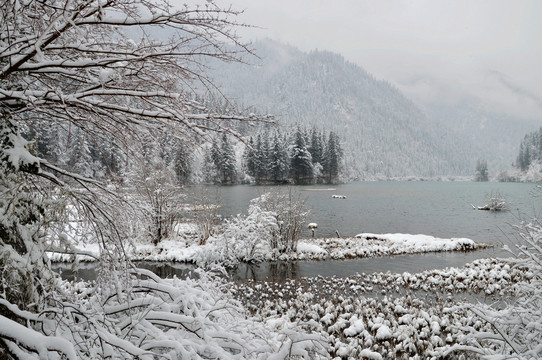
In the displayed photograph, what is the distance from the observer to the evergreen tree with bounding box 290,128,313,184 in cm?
7106

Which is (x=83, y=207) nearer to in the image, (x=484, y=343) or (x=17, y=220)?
(x=17, y=220)

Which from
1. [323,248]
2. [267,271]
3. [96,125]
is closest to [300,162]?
[323,248]

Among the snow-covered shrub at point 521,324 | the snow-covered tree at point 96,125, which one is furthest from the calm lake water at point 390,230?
the snow-covered tree at point 96,125

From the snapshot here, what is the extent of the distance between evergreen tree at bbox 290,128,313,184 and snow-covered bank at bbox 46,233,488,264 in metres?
49.4

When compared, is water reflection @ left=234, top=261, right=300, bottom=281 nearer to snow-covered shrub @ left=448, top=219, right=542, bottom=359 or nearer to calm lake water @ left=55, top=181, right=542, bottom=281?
calm lake water @ left=55, top=181, right=542, bottom=281

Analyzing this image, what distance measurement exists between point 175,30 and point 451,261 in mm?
19274

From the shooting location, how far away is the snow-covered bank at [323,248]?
1658cm

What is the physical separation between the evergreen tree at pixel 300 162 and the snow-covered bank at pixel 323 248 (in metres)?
49.4

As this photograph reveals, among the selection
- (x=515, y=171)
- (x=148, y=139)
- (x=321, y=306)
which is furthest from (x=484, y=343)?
(x=515, y=171)

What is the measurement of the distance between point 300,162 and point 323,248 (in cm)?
5353

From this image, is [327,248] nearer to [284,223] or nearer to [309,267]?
[284,223]

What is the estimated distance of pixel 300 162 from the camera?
7200 cm

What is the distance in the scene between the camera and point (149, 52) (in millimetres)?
2326

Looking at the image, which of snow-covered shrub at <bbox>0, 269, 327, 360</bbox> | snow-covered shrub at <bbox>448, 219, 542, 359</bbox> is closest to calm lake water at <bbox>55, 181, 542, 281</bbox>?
snow-covered shrub at <bbox>448, 219, 542, 359</bbox>
